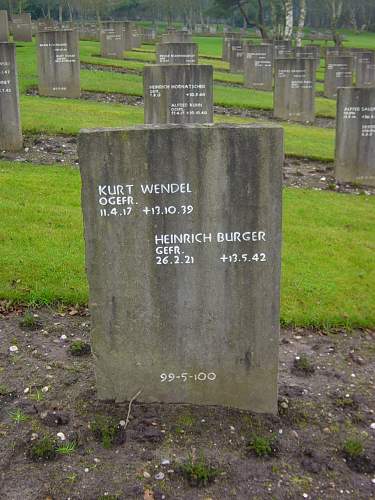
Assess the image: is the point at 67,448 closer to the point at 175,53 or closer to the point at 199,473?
the point at 199,473

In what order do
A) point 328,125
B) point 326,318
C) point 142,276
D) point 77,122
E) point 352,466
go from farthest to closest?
point 328,125 → point 77,122 → point 326,318 → point 142,276 → point 352,466

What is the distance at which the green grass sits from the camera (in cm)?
719

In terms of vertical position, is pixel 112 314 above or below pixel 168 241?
below

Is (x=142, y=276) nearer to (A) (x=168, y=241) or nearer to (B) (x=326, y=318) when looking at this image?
(A) (x=168, y=241)

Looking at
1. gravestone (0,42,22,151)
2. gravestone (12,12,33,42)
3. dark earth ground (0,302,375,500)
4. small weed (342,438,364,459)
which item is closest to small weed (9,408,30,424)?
dark earth ground (0,302,375,500)

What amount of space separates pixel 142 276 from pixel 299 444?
1.66m

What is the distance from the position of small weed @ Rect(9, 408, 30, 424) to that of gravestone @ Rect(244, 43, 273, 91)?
2615 centimetres

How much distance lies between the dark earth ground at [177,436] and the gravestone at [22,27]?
124ft

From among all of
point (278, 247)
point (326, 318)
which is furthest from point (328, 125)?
point (278, 247)

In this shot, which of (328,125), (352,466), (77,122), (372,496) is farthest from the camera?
(328,125)

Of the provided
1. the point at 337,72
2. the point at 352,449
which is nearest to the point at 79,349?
the point at 352,449

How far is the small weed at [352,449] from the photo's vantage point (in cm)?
459

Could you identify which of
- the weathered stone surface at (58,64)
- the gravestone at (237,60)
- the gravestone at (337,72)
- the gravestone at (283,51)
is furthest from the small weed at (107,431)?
the gravestone at (237,60)

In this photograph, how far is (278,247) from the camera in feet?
15.5
